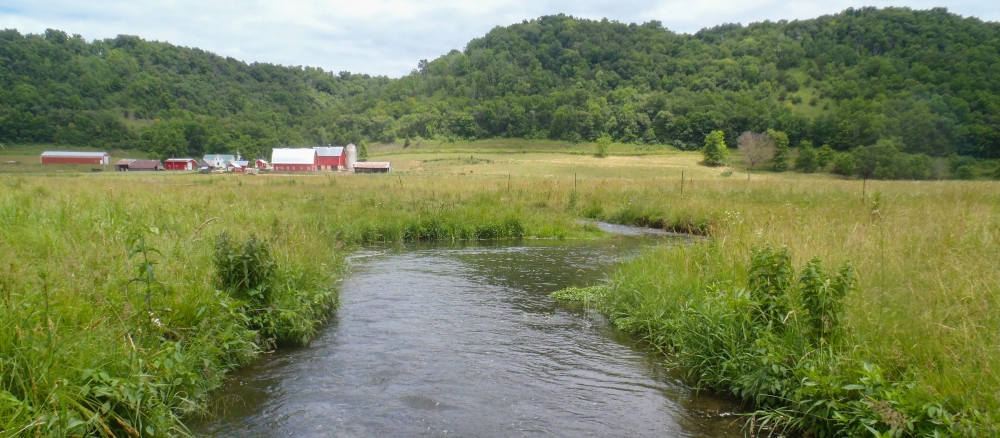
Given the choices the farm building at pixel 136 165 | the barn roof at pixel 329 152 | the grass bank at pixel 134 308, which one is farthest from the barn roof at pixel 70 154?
the grass bank at pixel 134 308

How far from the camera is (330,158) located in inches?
3548

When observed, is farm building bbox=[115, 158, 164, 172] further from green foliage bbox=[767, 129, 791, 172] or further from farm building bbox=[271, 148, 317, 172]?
green foliage bbox=[767, 129, 791, 172]

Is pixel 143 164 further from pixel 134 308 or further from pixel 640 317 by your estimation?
pixel 640 317

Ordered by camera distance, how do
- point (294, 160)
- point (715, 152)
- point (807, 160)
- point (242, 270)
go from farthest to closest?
point (294, 160)
point (715, 152)
point (807, 160)
point (242, 270)

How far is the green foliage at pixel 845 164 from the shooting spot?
5309 cm

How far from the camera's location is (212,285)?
6398 millimetres

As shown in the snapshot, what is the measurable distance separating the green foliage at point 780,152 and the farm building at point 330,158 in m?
63.2

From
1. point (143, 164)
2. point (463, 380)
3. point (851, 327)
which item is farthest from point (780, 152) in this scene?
point (143, 164)

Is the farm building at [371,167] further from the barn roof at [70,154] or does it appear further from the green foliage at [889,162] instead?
the green foliage at [889,162]

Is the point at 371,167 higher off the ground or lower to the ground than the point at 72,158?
lower

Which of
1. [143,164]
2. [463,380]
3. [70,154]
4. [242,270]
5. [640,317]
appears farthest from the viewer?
[143,164]

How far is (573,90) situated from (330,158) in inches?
2704

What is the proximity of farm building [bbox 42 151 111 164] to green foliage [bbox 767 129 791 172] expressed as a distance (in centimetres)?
9206

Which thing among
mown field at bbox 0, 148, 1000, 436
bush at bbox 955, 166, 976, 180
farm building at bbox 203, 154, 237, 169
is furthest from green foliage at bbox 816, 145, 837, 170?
farm building at bbox 203, 154, 237, 169
